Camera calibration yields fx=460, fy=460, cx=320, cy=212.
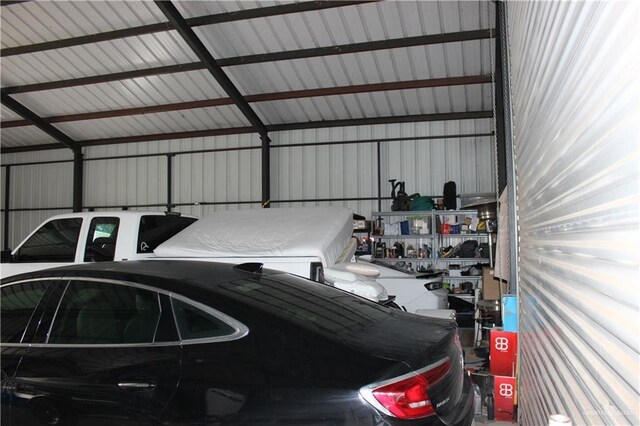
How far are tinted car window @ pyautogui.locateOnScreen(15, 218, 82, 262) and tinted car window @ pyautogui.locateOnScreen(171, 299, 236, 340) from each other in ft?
12.1

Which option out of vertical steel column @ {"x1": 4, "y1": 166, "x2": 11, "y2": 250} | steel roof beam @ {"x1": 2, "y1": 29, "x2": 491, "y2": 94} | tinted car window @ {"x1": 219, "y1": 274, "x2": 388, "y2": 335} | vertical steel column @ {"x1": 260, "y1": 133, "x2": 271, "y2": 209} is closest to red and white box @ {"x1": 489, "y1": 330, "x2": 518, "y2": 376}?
tinted car window @ {"x1": 219, "y1": 274, "x2": 388, "y2": 335}

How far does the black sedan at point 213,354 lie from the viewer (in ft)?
6.22

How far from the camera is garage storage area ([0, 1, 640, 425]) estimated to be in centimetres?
156

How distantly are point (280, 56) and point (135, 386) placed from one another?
8763 millimetres

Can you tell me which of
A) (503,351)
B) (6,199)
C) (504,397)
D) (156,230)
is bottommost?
(504,397)

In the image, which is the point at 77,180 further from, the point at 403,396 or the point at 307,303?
the point at 403,396

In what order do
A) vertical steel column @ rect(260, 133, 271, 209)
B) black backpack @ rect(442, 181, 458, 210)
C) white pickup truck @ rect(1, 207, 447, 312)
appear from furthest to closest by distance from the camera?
vertical steel column @ rect(260, 133, 271, 209) → black backpack @ rect(442, 181, 458, 210) → white pickup truck @ rect(1, 207, 447, 312)

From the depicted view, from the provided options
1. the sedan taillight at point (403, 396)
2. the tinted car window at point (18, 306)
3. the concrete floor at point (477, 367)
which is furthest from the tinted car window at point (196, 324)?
the concrete floor at point (477, 367)

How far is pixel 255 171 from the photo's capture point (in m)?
13.2

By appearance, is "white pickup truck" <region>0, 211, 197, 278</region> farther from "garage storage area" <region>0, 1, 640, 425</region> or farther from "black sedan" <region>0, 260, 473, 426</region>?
"black sedan" <region>0, 260, 473, 426</region>

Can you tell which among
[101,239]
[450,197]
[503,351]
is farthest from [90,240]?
[450,197]

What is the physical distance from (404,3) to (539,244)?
7.06 meters

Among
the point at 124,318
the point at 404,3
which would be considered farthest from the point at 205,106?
the point at 124,318

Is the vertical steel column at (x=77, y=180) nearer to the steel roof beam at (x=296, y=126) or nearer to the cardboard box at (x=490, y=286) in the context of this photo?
the steel roof beam at (x=296, y=126)
